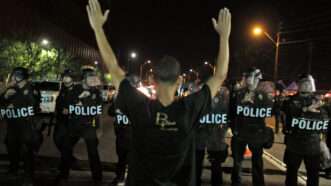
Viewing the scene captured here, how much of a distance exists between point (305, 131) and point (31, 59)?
2738 centimetres

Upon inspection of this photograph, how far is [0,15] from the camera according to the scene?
36.2 metres

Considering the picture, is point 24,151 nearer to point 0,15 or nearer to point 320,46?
point 0,15

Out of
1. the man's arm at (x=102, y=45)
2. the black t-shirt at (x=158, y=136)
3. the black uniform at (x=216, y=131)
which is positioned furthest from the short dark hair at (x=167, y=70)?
the black uniform at (x=216, y=131)

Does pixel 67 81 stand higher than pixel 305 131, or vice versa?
pixel 67 81

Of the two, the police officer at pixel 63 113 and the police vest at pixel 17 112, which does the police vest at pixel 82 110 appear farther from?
the police vest at pixel 17 112

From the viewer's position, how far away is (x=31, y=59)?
30203 millimetres

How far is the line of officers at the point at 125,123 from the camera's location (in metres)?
6.49

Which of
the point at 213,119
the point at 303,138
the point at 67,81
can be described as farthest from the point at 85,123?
the point at 303,138

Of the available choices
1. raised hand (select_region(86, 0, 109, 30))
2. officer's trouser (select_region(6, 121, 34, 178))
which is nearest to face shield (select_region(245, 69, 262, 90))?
officer's trouser (select_region(6, 121, 34, 178))

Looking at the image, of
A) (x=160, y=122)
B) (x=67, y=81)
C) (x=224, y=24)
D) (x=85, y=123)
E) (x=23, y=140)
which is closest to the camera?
(x=160, y=122)

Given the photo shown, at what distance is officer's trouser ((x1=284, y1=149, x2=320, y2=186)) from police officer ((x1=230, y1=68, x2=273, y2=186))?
1.92 feet

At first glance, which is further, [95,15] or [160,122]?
[95,15]

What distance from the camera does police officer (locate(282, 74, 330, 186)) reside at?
232 inches

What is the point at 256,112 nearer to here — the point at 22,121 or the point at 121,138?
the point at 121,138
